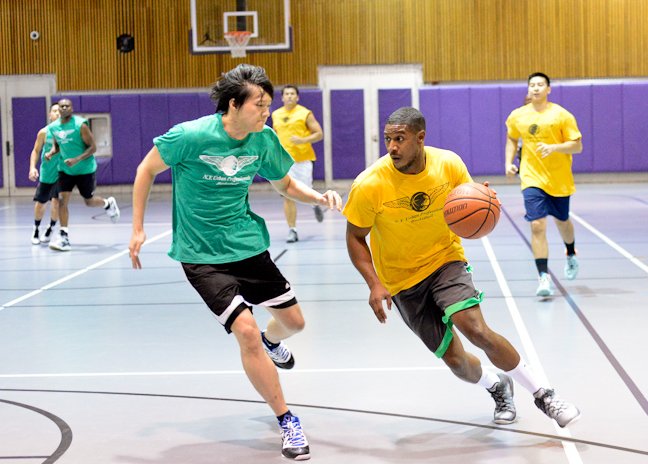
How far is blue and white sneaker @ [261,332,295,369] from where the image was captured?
5586 mm

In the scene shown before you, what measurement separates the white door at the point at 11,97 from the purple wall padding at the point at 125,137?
5.41ft

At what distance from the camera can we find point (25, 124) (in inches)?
930

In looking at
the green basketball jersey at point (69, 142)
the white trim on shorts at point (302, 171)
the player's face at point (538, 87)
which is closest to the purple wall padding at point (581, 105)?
the white trim on shorts at point (302, 171)

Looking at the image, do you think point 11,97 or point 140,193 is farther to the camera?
point 11,97

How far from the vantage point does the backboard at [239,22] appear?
20516 mm

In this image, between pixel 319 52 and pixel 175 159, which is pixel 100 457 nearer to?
pixel 175 159

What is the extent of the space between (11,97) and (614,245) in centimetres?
1607

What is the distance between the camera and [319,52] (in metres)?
23.1

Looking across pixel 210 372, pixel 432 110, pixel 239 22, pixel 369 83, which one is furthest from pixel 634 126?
pixel 210 372

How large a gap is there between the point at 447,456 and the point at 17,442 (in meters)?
1.97

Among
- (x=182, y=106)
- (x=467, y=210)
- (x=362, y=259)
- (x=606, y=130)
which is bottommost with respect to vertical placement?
(x=362, y=259)

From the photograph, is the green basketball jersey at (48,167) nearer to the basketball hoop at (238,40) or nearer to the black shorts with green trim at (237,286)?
the basketball hoop at (238,40)

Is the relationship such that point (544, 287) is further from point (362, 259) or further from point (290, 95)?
point (290, 95)

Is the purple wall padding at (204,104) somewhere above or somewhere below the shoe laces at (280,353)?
above
